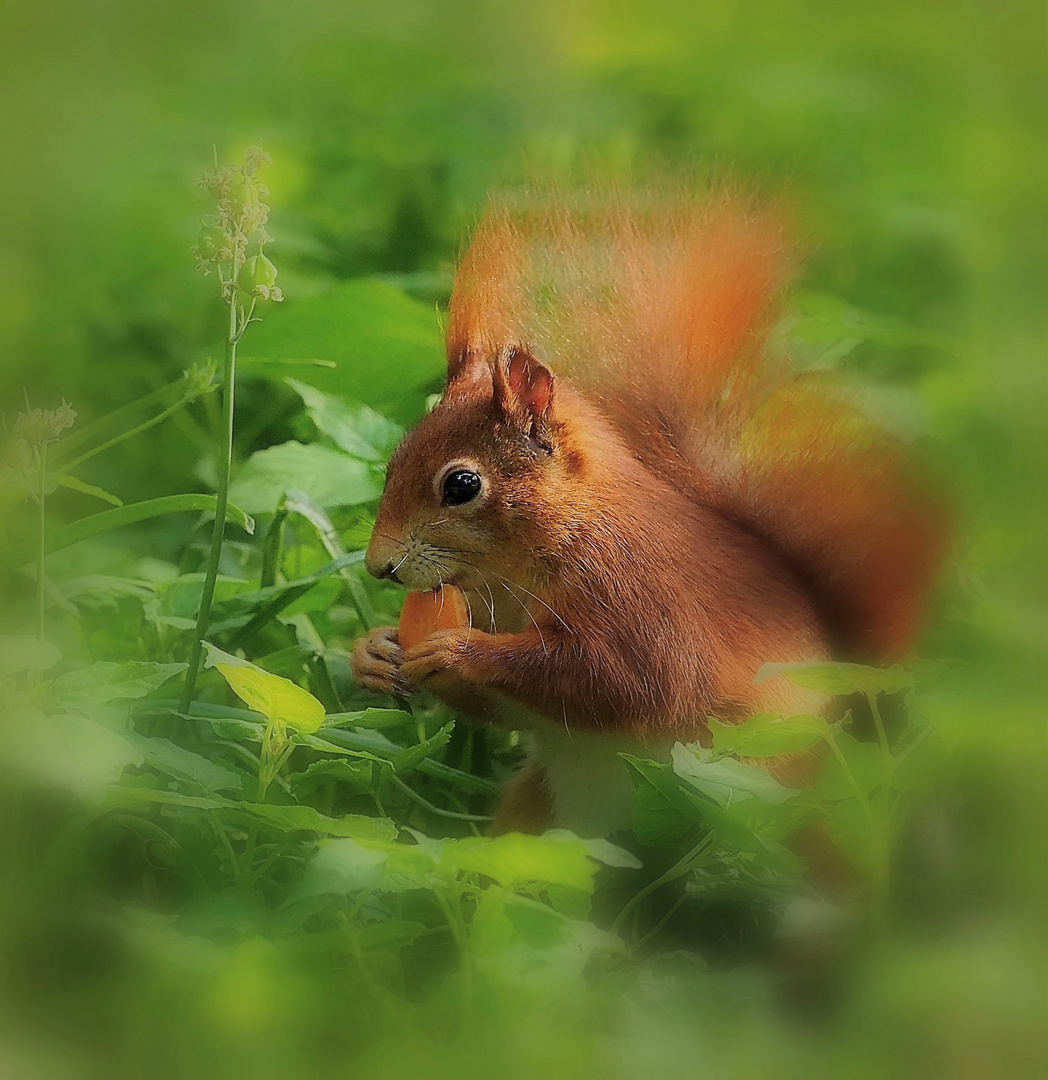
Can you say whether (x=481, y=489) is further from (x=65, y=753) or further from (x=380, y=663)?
(x=65, y=753)

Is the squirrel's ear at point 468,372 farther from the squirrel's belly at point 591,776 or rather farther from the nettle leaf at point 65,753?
the nettle leaf at point 65,753

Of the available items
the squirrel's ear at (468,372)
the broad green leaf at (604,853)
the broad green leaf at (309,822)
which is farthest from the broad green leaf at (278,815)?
the squirrel's ear at (468,372)

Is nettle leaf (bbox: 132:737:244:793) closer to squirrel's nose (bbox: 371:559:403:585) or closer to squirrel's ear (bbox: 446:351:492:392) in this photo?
squirrel's nose (bbox: 371:559:403:585)

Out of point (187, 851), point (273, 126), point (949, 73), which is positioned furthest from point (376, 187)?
point (187, 851)

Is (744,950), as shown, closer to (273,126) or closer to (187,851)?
(187,851)

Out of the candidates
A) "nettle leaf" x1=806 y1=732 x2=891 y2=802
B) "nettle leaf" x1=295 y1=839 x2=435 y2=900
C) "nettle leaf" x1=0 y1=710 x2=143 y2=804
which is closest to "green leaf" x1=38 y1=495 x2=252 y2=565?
"nettle leaf" x1=0 y1=710 x2=143 y2=804

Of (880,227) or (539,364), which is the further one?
(880,227)

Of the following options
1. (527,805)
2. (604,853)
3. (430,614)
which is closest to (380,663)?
(430,614)

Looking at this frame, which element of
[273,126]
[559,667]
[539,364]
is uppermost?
[273,126]
